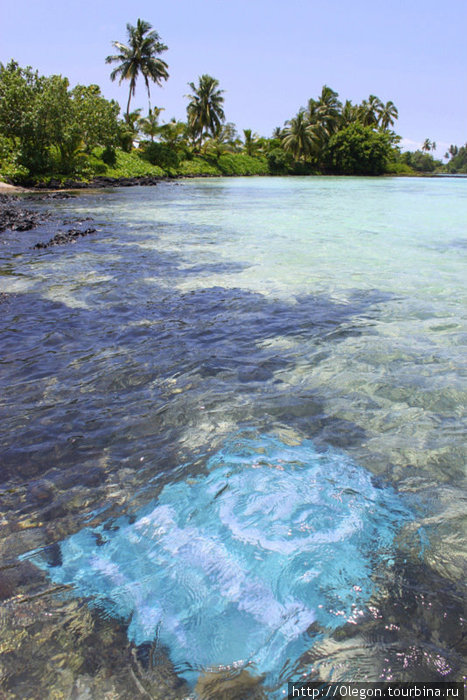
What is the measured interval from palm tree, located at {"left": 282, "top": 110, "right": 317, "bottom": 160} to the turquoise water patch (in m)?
73.5

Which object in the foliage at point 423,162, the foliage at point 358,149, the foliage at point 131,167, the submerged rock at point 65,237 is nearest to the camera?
the submerged rock at point 65,237

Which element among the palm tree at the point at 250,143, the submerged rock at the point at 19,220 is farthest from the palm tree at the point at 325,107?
the submerged rock at the point at 19,220

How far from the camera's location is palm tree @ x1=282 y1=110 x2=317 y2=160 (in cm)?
6675

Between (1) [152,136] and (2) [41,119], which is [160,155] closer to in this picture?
(1) [152,136]

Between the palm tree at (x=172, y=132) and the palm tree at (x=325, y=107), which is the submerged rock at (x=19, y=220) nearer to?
the palm tree at (x=172, y=132)

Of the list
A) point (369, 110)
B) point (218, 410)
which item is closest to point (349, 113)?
point (369, 110)

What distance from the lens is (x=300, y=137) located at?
67.2 meters

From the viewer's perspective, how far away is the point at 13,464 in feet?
9.84

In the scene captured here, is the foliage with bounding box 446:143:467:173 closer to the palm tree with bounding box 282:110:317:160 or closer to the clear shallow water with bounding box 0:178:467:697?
the palm tree with bounding box 282:110:317:160

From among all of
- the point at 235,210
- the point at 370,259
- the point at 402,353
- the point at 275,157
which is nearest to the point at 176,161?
the point at 275,157

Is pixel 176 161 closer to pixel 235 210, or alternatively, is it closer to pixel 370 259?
pixel 235 210

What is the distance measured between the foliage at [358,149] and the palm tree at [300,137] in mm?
3610

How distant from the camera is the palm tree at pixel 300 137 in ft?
219

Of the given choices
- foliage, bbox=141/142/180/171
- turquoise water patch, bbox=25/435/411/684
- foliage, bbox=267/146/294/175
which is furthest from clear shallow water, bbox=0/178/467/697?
foliage, bbox=267/146/294/175
